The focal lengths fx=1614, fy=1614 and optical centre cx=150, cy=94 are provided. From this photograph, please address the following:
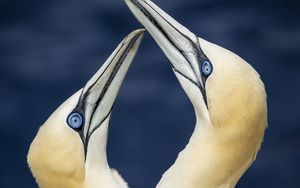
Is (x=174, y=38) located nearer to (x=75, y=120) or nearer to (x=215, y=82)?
(x=215, y=82)

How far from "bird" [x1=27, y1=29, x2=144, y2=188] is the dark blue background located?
2.94 meters

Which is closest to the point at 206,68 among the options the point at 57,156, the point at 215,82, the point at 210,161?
the point at 215,82

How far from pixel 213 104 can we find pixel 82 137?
1.36 m

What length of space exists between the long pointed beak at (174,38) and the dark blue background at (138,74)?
300cm

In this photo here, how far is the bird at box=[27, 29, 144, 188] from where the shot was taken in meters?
15.9

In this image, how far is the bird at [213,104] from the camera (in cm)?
1595

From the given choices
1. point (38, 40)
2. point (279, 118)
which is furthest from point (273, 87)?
point (38, 40)

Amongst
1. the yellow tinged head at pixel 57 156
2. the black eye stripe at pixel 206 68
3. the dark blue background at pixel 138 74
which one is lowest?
the dark blue background at pixel 138 74

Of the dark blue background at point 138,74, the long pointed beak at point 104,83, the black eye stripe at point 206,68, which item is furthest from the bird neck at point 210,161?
the dark blue background at point 138,74

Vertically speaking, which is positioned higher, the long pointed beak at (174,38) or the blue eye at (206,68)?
the long pointed beak at (174,38)

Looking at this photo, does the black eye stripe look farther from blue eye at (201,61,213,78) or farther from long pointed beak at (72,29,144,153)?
Result: long pointed beak at (72,29,144,153)

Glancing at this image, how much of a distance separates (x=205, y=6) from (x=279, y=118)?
1932 millimetres

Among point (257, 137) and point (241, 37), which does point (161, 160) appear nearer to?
point (241, 37)

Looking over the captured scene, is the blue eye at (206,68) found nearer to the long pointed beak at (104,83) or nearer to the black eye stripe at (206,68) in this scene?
the black eye stripe at (206,68)
